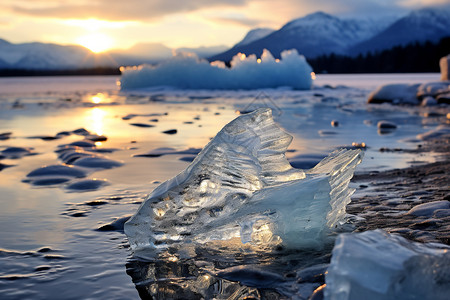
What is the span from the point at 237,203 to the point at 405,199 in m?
1.55

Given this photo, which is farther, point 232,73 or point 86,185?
point 232,73

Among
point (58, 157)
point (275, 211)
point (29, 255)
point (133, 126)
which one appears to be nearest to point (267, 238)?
point (275, 211)

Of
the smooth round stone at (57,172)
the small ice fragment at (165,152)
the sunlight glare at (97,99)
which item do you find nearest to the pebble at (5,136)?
the small ice fragment at (165,152)

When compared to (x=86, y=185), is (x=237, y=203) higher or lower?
higher

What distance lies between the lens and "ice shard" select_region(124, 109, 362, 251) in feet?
6.92

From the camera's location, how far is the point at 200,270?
6.59ft

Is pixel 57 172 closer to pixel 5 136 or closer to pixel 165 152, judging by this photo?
pixel 165 152

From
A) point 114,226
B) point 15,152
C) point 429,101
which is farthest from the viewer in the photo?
point 429,101

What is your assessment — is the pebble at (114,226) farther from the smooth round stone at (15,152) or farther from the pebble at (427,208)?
the smooth round stone at (15,152)

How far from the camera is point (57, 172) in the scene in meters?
4.12

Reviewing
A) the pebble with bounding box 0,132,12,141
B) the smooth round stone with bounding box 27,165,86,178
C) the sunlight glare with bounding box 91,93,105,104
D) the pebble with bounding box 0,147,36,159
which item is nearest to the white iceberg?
the sunlight glare with bounding box 91,93,105,104

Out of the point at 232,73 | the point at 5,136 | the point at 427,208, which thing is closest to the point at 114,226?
the point at 427,208

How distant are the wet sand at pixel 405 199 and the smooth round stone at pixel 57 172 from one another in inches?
96.7

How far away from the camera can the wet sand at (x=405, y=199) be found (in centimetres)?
243
